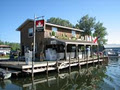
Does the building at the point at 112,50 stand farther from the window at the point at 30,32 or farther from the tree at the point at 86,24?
the window at the point at 30,32

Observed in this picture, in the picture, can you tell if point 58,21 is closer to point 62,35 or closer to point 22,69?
point 62,35

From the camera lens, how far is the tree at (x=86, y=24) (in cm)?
5738

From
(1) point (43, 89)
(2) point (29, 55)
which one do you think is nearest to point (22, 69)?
(2) point (29, 55)

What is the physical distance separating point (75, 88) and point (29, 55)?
6.65m

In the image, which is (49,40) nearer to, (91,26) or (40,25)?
(40,25)

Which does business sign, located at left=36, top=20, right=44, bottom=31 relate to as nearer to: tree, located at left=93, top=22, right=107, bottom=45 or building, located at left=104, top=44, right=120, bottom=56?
building, located at left=104, top=44, right=120, bottom=56

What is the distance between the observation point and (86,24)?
2272 inches

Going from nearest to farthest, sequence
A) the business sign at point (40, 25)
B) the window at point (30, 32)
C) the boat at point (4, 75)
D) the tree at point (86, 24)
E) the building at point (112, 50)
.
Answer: the boat at point (4, 75)
the business sign at point (40, 25)
the window at point (30, 32)
the building at point (112, 50)
the tree at point (86, 24)

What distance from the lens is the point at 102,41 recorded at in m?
61.5

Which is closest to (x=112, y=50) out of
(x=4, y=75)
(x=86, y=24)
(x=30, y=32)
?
(x=86, y=24)

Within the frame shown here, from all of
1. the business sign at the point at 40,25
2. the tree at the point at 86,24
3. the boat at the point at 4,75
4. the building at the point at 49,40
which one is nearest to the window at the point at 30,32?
the building at the point at 49,40

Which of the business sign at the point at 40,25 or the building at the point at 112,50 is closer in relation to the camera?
the business sign at the point at 40,25

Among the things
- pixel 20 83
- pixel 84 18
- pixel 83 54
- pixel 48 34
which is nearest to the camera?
pixel 20 83

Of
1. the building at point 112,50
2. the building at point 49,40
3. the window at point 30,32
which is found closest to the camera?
the building at point 49,40
